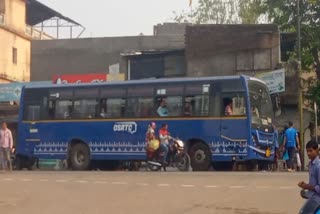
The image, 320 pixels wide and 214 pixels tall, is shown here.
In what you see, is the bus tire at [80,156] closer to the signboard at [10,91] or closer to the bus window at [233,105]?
the bus window at [233,105]

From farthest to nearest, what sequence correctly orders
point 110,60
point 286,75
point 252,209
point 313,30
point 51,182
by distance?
point 110,60 → point 313,30 → point 286,75 → point 51,182 → point 252,209

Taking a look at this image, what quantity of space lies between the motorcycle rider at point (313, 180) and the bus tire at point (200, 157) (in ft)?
51.5

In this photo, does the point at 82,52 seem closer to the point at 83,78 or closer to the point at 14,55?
the point at 14,55

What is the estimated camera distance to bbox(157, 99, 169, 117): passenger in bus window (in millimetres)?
26141

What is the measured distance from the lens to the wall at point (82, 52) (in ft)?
164

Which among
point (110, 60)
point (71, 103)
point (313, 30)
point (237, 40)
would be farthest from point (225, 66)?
point (110, 60)

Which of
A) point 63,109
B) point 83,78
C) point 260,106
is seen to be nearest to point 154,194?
point 260,106

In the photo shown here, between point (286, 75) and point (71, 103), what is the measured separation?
11.8m

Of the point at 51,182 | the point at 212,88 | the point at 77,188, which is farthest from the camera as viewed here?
the point at 212,88

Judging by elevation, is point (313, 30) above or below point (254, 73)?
above

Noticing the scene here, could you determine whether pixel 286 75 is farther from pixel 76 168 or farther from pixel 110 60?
pixel 110 60

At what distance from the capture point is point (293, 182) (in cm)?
1834

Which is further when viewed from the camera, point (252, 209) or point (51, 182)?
point (51, 182)

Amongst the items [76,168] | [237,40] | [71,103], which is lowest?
[76,168]
